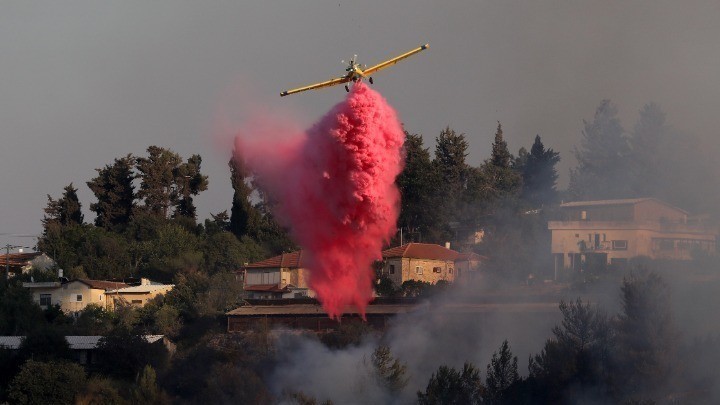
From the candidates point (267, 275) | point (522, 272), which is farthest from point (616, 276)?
point (267, 275)

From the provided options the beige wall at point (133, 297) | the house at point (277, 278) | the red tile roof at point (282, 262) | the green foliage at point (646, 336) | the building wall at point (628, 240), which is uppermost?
the building wall at point (628, 240)

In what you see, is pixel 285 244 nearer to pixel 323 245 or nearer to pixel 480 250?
pixel 480 250

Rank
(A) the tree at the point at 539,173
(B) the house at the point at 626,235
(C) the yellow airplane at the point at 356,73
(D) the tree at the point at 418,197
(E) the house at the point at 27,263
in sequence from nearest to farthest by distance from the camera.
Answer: (C) the yellow airplane at the point at 356,73
(B) the house at the point at 626,235
(D) the tree at the point at 418,197
(E) the house at the point at 27,263
(A) the tree at the point at 539,173

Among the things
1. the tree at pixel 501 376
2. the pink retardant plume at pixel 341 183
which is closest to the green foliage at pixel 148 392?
the pink retardant plume at pixel 341 183

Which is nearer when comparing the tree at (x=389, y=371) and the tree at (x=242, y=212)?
the tree at (x=389, y=371)

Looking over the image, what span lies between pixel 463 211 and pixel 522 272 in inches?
424

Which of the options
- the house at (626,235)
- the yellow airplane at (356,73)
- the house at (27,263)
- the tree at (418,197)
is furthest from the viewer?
the house at (27,263)

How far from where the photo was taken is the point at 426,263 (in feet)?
302

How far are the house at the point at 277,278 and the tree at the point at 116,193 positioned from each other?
22985 mm

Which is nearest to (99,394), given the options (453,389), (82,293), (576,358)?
(453,389)

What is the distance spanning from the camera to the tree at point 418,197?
101000 mm

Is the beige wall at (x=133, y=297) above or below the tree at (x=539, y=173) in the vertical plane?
below

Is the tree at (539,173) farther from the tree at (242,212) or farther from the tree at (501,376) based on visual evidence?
the tree at (501,376)

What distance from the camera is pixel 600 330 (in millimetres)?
67000
